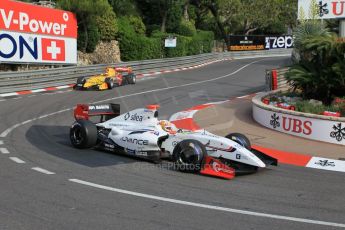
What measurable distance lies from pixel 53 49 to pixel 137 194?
21.2m

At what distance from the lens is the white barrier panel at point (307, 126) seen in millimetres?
12203

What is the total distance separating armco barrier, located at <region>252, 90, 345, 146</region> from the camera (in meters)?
12.2

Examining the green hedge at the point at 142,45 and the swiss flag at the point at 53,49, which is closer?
the swiss flag at the point at 53,49

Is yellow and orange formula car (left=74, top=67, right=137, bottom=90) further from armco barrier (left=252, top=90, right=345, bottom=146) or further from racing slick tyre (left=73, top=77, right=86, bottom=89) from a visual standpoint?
armco barrier (left=252, top=90, right=345, bottom=146)

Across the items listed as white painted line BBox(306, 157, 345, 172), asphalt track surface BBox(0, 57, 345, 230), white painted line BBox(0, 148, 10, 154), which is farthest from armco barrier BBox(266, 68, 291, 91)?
white painted line BBox(0, 148, 10, 154)

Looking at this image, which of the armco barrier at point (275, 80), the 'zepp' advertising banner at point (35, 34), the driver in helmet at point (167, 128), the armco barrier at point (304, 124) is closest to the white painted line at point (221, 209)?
the driver in helmet at point (167, 128)

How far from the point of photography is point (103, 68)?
92.2ft

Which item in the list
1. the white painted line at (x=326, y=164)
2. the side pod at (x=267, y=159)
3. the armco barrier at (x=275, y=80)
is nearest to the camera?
the side pod at (x=267, y=159)

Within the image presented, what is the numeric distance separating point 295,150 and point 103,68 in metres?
18.3

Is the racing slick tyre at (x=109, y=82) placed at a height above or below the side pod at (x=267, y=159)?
above

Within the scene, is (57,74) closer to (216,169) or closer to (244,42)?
(216,169)

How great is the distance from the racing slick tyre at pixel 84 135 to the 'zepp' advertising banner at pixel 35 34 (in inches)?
580

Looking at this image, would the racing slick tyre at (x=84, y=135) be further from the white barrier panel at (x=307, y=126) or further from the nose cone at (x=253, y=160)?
the white barrier panel at (x=307, y=126)

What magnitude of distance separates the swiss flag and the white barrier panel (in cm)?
1579
